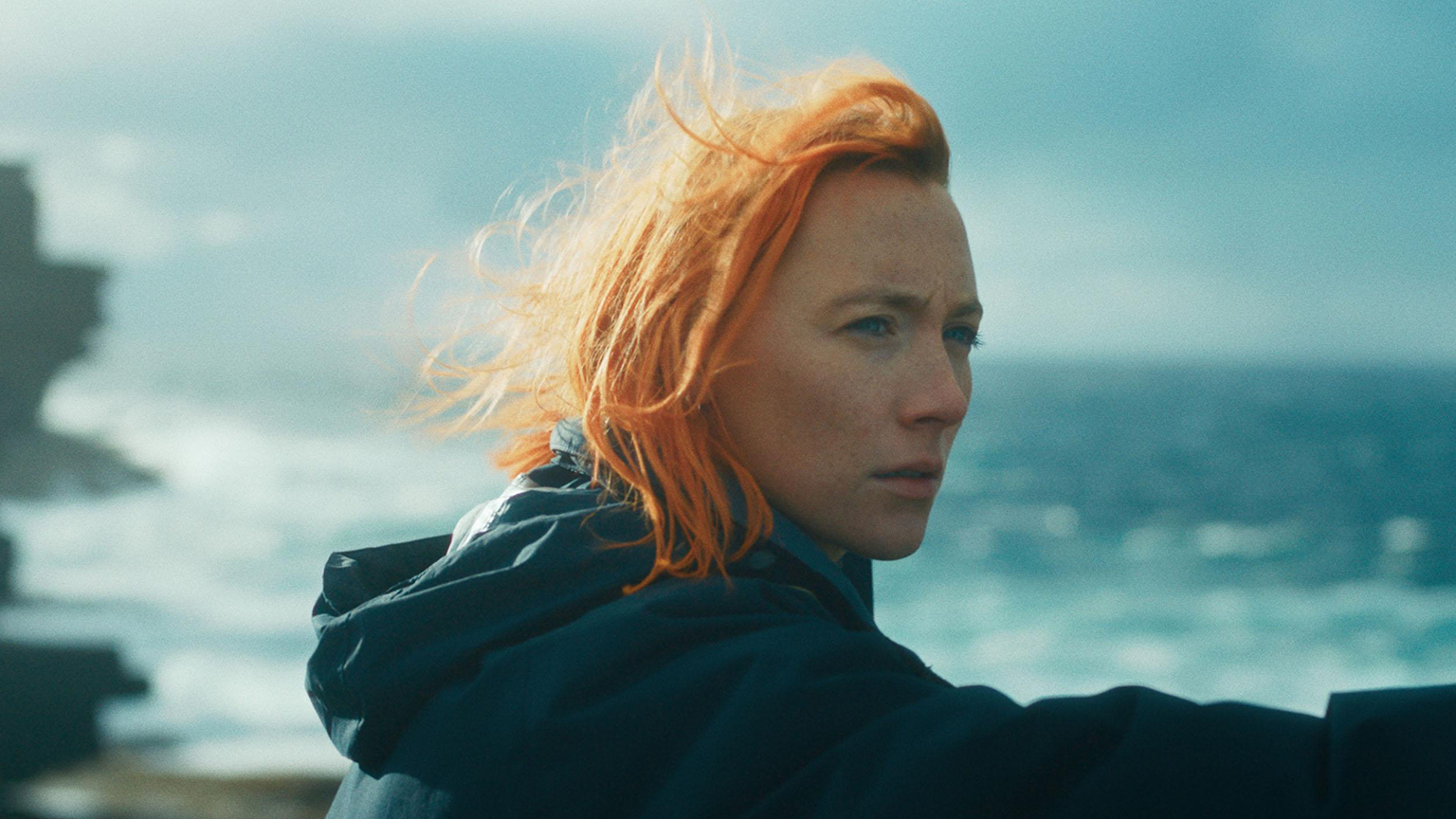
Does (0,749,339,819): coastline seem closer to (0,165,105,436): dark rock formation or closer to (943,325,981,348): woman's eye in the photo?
(943,325,981,348): woman's eye

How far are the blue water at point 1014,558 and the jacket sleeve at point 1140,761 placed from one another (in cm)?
136

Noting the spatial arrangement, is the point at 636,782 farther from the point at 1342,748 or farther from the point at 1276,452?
the point at 1276,452

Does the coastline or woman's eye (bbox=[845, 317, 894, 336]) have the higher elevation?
the coastline

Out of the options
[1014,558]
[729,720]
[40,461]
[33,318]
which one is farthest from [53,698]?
[1014,558]

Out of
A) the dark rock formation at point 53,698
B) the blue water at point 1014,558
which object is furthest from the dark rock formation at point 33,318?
the dark rock formation at point 53,698

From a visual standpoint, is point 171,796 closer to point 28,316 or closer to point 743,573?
point 743,573

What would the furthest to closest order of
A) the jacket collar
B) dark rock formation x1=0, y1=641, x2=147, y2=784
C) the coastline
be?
dark rock formation x1=0, y1=641, x2=147, y2=784
the coastline
the jacket collar

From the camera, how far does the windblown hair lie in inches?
58.6

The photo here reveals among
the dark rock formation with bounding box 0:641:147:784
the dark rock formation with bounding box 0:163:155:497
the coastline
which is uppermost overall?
the dark rock formation with bounding box 0:163:155:497

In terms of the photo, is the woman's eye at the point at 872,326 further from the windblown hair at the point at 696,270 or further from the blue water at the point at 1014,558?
the blue water at the point at 1014,558

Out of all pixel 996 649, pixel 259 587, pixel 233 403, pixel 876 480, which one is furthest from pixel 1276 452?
pixel 233 403

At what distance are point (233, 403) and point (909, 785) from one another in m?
88.3

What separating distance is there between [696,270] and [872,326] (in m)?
0.26

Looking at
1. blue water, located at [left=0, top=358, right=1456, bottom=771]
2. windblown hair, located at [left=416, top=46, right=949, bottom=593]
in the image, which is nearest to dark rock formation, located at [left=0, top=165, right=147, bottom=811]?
blue water, located at [left=0, top=358, right=1456, bottom=771]
